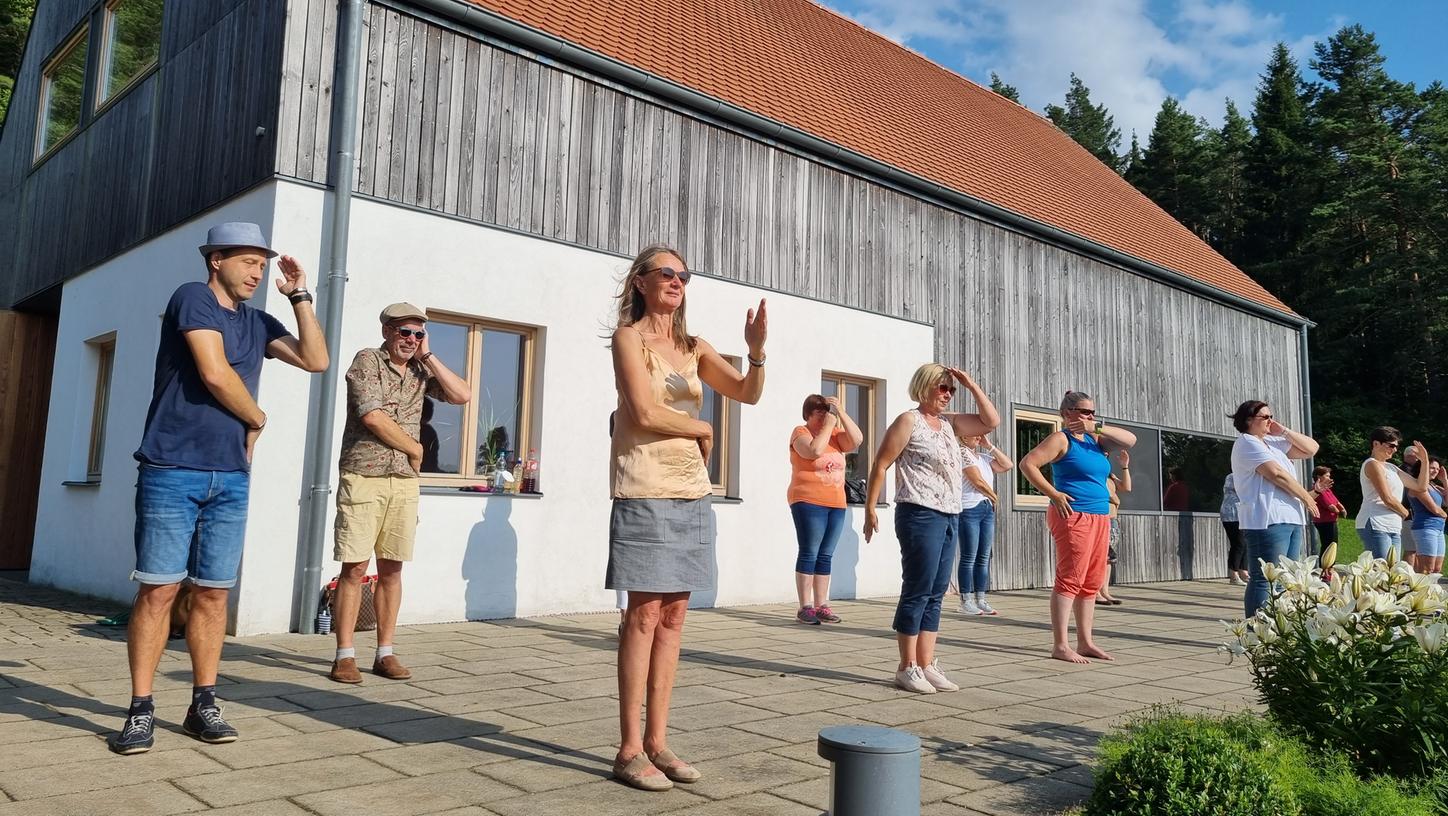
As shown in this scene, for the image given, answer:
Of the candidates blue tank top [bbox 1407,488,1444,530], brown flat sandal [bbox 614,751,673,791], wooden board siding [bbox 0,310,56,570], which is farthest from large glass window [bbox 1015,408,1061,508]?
wooden board siding [bbox 0,310,56,570]

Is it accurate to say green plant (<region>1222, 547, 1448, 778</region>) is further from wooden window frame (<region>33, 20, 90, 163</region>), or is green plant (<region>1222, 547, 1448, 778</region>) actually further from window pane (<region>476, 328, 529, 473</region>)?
wooden window frame (<region>33, 20, 90, 163</region>)

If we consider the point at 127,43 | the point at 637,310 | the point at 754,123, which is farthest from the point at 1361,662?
the point at 127,43

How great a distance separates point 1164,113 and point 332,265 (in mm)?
43036

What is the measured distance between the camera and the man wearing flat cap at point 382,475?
5.18 m

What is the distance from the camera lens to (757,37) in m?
13.4

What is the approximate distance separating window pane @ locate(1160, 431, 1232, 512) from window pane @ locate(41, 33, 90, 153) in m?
15.5

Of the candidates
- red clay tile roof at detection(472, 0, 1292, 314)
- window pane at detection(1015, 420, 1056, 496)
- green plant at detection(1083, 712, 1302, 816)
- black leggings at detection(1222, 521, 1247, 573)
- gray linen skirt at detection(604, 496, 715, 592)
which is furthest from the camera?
black leggings at detection(1222, 521, 1247, 573)

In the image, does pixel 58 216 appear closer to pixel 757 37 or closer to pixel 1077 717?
pixel 757 37

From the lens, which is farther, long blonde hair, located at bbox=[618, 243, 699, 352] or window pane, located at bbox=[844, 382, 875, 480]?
window pane, located at bbox=[844, 382, 875, 480]

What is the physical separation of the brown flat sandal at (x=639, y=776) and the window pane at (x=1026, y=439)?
10.4m

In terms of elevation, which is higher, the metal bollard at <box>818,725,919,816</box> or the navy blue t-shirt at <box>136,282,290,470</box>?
the navy blue t-shirt at <box>136,282,290,470</box>

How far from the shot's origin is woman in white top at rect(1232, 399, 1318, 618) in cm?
623

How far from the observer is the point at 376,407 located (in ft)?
17.1

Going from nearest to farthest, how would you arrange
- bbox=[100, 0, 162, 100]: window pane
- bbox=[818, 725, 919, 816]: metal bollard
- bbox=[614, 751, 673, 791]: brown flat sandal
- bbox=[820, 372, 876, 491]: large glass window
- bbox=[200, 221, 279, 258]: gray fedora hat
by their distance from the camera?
bbox=[818, 725, 919, 816]: metal bollard
bbox=[614, 751, 673, 791]: brown flat sandal
bbox=[200, 221, 279, 258]: gray fedora hat
bbox=[100, 0, 162, 100]: window pane
bbox=[820, 372, 876, 491]: large glass window
